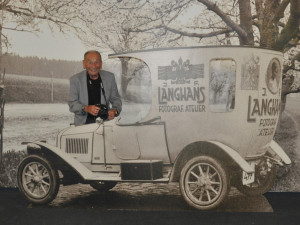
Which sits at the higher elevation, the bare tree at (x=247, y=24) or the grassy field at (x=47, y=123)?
the bare tree at (x=247, y=24)

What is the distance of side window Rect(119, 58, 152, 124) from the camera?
5.83m

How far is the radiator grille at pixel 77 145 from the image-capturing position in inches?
238

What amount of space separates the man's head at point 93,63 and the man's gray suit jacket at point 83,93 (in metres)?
0.07

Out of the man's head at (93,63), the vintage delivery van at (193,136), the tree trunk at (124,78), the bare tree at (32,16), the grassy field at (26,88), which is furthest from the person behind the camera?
the grassy field at (26,88)

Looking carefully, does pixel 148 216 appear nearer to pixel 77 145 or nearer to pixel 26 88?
pixel 77 145

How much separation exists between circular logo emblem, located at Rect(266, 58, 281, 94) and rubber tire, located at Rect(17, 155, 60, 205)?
287cm

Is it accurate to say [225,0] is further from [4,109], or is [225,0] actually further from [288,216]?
[4,109]

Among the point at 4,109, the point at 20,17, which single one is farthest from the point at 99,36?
the point at 4,109

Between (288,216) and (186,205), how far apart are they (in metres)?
1.27

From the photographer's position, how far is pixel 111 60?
20.0 ft

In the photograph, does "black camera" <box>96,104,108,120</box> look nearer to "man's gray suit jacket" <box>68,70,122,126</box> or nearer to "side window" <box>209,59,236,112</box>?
"man's gray suit jacket" <box>68,70,122,126</box>

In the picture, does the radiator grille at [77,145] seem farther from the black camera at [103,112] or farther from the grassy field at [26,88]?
the grassy field at [26,88]

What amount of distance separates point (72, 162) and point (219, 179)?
1850mm

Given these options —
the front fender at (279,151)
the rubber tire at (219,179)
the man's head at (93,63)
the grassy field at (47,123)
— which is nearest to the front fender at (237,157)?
the rubber tire at (219,179)
